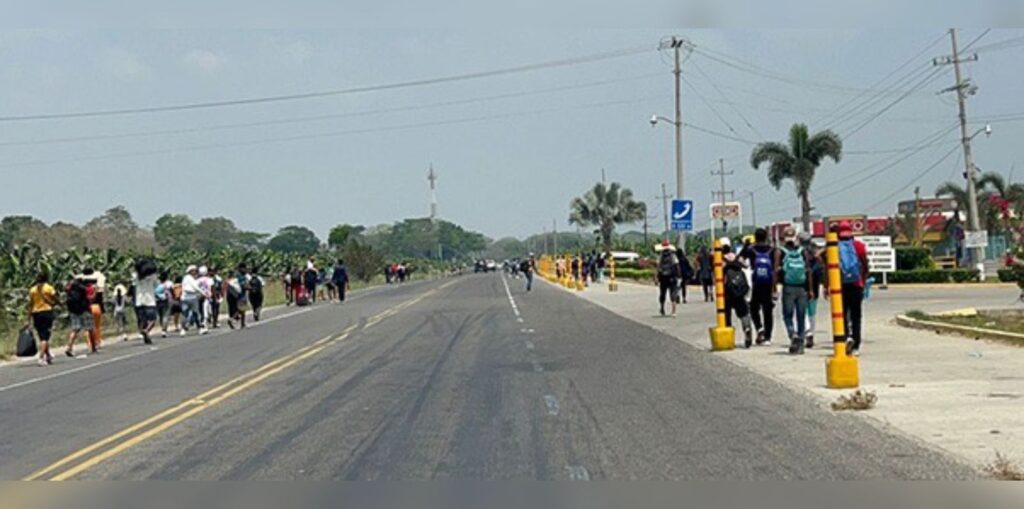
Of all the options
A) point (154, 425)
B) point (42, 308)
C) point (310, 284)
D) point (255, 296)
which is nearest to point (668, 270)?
point (255, 296)

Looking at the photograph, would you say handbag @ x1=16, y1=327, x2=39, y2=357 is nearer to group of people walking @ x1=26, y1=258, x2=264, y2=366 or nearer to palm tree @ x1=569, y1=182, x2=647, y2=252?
group of people walking @ x1=26, y1=258, x2=264, y2=366

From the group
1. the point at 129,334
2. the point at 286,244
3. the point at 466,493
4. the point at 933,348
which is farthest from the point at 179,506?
the point at 286,244

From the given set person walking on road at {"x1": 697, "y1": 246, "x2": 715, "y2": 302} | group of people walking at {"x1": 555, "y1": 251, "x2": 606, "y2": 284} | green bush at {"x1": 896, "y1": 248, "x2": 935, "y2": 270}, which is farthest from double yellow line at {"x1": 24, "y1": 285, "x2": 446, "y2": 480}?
group of people walking at {"x1": 555, "y1": 251, "x2": 606, "y2": 284}

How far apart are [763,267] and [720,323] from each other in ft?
4.64

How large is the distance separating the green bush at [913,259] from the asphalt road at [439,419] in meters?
28.7

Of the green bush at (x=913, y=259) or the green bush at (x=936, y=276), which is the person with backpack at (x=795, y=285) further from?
the green bush at (x=913, y=259)

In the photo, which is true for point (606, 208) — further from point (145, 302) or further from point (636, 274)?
point (145, 302)

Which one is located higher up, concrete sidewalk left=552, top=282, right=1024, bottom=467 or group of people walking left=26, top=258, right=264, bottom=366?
group of people walking left=26, top=258, right=264, bottom=366

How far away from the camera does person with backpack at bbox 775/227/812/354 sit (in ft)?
58.5

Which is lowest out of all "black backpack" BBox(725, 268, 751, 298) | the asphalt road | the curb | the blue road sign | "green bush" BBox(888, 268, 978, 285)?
the asphalt road

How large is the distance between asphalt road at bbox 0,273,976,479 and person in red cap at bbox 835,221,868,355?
1849mm

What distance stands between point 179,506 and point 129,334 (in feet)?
88.0

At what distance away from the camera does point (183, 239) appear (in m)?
140

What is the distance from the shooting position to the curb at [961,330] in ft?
60.3
